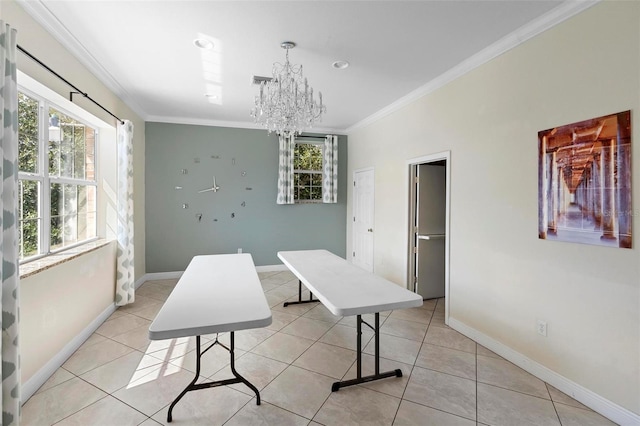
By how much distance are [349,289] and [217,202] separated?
12.3ft

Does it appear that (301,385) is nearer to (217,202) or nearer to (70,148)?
(70,148)

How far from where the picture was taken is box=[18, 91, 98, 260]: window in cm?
237

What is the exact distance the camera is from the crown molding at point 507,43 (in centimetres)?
206

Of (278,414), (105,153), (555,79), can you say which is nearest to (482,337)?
(278,414)

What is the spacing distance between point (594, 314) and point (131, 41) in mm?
4156

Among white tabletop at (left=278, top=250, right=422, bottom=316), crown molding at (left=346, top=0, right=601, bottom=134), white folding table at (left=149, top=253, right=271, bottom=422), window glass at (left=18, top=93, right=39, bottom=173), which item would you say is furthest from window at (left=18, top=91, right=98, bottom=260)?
crown molding at (left=346, top=0, right=601, bottom=134)

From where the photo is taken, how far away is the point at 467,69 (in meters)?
2.98

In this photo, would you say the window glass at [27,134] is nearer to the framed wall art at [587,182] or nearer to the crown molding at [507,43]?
the crown molding at [507,43]

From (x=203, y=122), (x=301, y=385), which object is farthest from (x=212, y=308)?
(x=203, y=122)

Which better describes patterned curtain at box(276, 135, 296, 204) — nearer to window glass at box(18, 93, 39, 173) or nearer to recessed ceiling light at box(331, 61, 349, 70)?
recessed ceiling light at box(331, 61, 349, 70)

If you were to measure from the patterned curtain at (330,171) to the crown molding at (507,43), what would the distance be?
6.32ft

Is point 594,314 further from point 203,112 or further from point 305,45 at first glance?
point 203,112

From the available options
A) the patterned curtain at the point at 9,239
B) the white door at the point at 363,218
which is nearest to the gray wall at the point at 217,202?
the white door at the point at 363,218

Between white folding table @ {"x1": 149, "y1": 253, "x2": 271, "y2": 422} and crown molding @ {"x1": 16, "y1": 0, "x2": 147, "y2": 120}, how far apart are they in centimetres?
218
